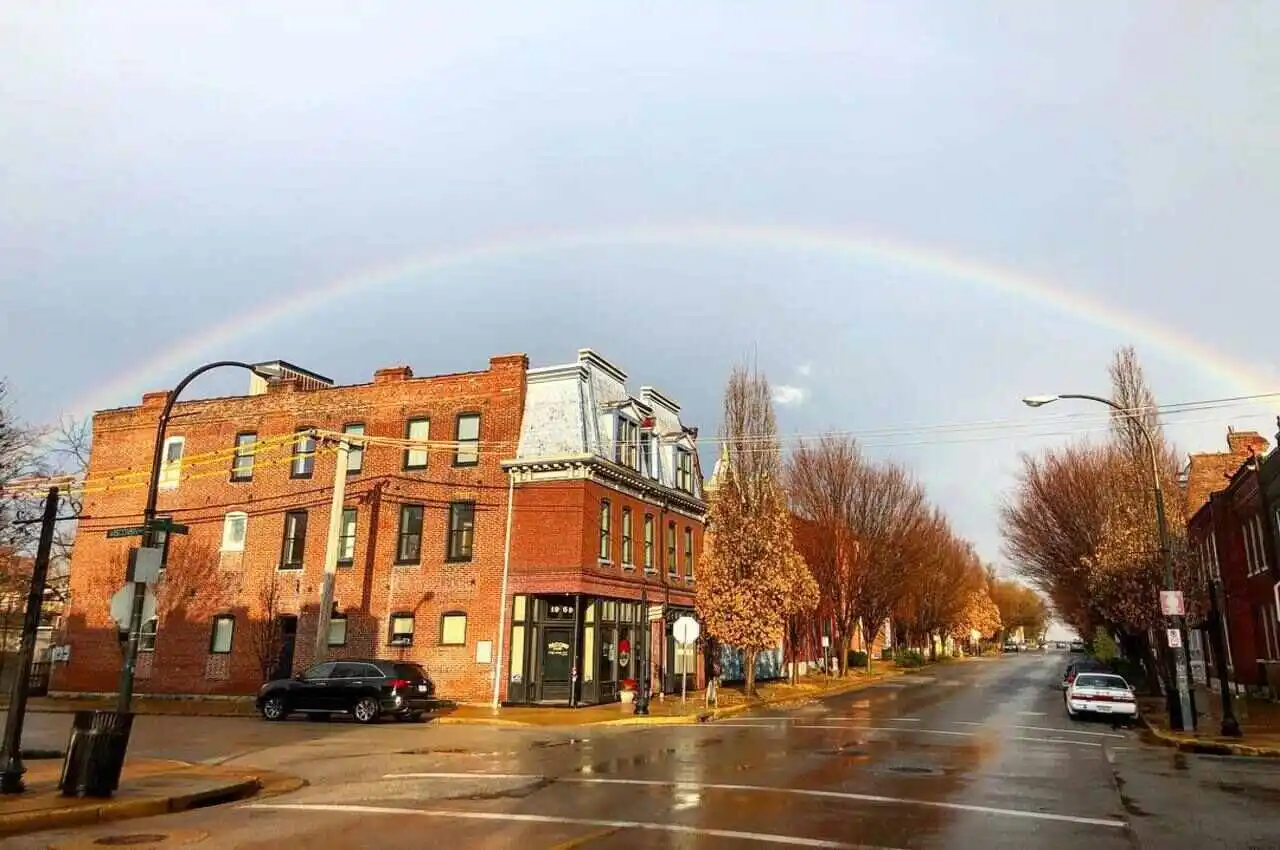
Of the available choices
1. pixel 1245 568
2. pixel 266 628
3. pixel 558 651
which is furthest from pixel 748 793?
pixel 1245 568

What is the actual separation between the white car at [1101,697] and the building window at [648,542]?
1630 centimetres

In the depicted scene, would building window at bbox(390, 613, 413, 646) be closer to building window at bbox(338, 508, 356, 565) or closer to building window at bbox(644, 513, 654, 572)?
building window at bbox(338, 508, 356, 565)

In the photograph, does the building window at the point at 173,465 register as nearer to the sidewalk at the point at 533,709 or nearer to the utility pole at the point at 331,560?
the sidewalk at the point at 533,709

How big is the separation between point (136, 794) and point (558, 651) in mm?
19925

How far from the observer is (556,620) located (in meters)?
32.0

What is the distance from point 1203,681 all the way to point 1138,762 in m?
40.2

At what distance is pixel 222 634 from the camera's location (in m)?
36.4

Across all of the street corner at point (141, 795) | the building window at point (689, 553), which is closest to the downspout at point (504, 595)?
the building window at point (689, 553)

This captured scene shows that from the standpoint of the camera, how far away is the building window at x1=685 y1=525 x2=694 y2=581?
41281 mm

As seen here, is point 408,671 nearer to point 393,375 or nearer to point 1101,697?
point 393,375

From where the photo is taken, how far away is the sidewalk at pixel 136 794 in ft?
35.7

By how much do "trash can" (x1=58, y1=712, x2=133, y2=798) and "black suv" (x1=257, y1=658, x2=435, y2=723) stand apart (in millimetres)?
14001

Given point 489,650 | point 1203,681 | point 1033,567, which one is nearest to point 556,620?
point 489,650

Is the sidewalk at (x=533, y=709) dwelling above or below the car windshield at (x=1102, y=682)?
below
